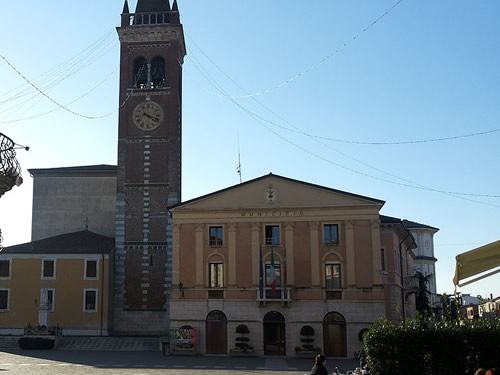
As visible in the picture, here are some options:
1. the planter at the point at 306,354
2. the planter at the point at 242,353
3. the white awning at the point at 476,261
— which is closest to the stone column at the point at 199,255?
the planter at the point at 242,353

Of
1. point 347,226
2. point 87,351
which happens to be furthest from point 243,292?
point 87,351

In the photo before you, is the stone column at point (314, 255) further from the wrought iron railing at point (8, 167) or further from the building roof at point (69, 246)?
the wrought iron railing at point (8, 167)

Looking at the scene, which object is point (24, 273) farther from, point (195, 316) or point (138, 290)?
point (195, 316)

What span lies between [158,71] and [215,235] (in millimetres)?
18806

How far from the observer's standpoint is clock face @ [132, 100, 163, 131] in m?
53.8

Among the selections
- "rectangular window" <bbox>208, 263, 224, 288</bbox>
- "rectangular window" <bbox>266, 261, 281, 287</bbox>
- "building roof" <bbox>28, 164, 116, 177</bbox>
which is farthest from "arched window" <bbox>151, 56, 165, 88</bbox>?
"rectangular window" <bbox>266, 261, 281, 287</bbox>

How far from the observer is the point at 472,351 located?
58.8 feet

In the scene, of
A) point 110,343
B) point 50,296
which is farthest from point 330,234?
point 50,296

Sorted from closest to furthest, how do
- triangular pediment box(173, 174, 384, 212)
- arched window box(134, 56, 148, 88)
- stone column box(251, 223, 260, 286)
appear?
stone column box(251, 223, 260, 286) < triangular pediment box(173, 174, 384, 212) < arched window box(134, 56, 148, 88)

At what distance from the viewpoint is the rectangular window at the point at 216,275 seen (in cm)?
4194

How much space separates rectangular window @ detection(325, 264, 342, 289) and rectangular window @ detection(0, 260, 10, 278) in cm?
2463

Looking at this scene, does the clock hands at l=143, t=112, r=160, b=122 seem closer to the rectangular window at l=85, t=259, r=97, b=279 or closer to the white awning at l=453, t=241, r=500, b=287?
the rectangular window at l=85, t=259, r=97, b=279

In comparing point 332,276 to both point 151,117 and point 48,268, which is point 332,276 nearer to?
point 151,117

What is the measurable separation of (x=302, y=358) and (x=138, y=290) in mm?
16811
